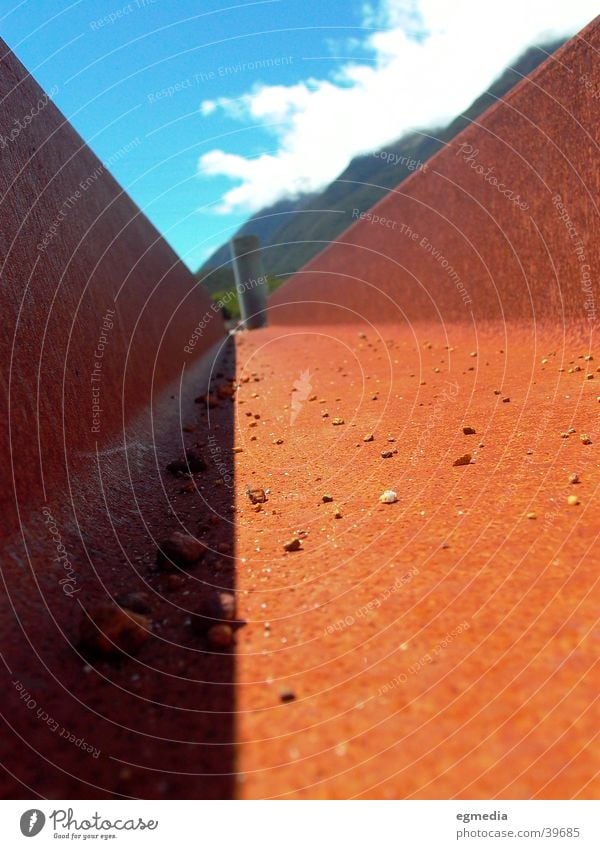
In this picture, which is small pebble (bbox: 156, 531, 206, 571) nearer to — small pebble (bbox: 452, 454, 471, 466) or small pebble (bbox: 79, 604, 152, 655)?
small pebble (bbox: 79, 604, 152, 655)

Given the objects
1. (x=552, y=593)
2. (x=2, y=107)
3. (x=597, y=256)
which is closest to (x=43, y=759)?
(x=552, y=593)

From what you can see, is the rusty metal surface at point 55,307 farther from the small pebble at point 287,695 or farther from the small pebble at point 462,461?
the small pebble at point 462,461

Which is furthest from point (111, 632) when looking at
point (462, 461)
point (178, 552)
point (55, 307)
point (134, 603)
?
point (55, 307)

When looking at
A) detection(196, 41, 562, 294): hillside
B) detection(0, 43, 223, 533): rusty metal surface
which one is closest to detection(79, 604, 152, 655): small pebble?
detection(0, 43, 223, 533): rusty metal surface

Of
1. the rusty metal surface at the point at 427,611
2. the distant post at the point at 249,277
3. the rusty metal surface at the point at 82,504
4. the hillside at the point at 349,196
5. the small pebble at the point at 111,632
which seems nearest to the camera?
the rusty metal surface at the point at 427,611

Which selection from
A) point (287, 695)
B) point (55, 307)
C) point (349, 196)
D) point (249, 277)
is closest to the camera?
point (287, 695)

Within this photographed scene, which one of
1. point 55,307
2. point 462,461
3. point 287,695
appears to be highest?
point 55,307

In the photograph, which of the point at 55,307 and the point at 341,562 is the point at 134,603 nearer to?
the point at 341,562

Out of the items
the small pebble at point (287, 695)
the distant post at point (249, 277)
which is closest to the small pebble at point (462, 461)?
the small pebble at point (287, 695)

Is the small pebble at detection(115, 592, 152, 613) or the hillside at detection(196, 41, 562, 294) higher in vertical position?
the hillside at detection(196, 41, 562, 294)
